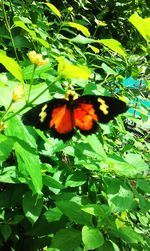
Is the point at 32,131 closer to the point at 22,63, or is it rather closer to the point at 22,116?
the point at 22,116

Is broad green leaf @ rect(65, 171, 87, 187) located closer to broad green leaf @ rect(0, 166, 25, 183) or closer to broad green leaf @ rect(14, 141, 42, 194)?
broad green leaf @ rect(0, 166, 25, 183)

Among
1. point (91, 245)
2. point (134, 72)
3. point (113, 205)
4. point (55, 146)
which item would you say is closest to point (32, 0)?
point (134, 72)

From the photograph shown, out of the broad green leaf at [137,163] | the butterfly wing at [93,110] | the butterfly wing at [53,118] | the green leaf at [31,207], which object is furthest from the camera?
the broad green leaf at [137,163]

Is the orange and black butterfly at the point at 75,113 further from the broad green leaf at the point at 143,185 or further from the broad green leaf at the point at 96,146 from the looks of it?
the broad green leaf at the point at 143,185

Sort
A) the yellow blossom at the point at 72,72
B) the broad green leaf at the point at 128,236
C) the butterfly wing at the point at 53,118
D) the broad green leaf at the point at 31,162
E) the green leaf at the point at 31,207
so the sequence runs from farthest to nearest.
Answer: the green leaf at the point at 31,207
the broad green leaf at the point at 128,236
the butterfly wing at the point at 53,118
the broad green leaf at the point at 31,162
the yellow blossom at the point at 72,72

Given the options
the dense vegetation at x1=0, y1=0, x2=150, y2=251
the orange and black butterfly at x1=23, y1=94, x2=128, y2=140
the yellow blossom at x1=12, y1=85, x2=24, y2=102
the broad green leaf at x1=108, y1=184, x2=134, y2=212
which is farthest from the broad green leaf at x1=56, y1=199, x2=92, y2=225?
the yellow blossom at x1=12, y1=85, x2=24, y2=102

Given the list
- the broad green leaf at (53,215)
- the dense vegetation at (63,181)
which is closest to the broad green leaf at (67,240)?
the dense vegetation at (63,181)

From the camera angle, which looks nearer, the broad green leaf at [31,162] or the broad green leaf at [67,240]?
the broad green leaf at [31,162]
